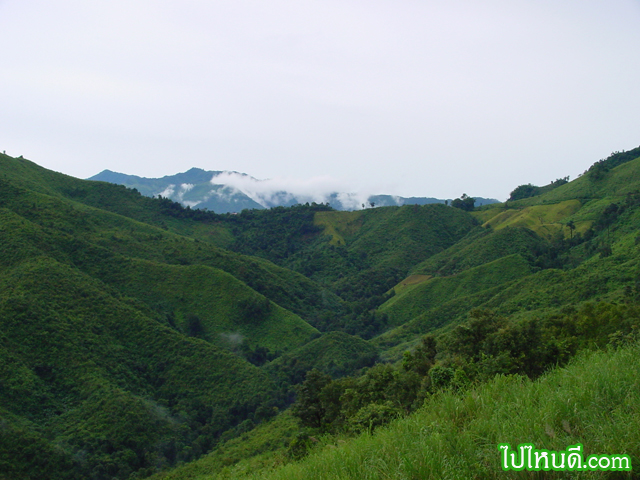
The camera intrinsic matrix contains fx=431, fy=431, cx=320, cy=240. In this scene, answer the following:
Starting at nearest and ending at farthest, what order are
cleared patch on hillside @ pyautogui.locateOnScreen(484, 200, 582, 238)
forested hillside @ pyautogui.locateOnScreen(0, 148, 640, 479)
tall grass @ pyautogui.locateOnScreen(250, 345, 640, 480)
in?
tall grass @ pyautogui.locateOnScreen(250, 345, 640, 480) → forested hillside @ pyautogui.locateOnScreen(0, 148, 640, 479) → cleared patch on hillside @ pyautogui.locateOnScreen(484, 200, 582, 238)

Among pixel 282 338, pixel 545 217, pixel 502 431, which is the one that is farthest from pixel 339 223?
pixel 502 431

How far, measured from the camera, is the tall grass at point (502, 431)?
16.3 ft

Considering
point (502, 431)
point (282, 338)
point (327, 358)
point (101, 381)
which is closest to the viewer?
point (502, 431)

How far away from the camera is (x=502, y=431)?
562cm

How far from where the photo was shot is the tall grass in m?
4.98

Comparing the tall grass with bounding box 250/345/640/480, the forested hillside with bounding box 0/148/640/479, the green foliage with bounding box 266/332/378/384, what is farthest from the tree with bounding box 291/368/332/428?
the green foliage with bounding box 266/332/378/384

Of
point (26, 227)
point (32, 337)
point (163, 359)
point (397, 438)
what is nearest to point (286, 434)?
point (163, 359)

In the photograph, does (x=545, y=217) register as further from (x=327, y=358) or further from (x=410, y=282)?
(x=327, y=358)

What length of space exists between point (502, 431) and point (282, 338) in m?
57.5

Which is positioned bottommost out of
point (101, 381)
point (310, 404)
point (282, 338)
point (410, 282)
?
point (282, 338)

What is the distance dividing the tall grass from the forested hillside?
A: 45 mm

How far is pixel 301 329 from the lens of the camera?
2510 inches

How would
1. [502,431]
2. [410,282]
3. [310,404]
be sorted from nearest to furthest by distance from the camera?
[502,431], [310,404], [410,282]

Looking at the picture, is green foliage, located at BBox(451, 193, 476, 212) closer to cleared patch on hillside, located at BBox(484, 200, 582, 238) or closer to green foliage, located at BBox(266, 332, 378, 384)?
cleared patch on hillside, located at BBox(484, 200, 582, 238)
